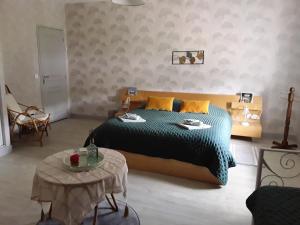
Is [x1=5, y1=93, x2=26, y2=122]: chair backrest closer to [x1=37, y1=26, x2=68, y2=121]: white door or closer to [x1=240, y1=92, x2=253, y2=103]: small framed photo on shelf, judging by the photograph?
[x1=37, y1=26, x2=68, y2=121]: white door

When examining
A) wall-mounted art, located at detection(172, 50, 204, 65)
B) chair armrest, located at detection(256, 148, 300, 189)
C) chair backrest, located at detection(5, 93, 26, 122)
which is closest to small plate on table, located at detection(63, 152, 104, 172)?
chair armrest, located at detection(256, 148, 300, 189)

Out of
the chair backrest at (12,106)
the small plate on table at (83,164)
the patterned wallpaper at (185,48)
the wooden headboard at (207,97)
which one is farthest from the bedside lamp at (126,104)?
the small plate on table at (83,164)

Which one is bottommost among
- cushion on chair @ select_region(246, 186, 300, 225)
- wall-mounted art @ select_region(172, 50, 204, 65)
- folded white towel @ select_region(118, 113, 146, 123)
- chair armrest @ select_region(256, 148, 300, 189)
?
chair armrest @ select_region(256, 148, 300, 189)

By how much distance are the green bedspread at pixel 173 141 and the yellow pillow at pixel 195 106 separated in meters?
0.59

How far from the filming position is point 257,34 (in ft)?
14.8

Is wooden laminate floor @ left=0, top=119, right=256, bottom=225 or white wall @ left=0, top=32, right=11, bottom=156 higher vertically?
white wall @ left=0, top=32, right=11, bottom=156

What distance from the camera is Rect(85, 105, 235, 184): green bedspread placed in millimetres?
2920

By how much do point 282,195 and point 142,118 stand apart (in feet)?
8.50

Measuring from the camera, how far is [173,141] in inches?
123

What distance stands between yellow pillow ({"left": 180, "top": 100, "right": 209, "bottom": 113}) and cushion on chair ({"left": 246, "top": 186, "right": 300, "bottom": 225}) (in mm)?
2747

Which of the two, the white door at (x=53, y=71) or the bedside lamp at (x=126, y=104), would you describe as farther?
the bedside lamp at (x=126, y=104)

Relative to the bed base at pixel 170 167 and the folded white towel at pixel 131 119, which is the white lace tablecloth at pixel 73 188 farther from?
the folded white towel at pixel 131 119

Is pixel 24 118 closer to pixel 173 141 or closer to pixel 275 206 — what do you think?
pixel 173 141

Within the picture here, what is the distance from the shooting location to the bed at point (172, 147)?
2.94 m
